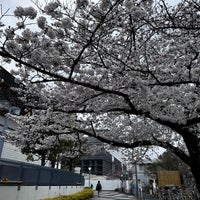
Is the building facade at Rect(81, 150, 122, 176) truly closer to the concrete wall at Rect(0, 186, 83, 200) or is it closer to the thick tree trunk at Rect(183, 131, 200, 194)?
the concrete wall at Rect(0, 186, 83, 200)

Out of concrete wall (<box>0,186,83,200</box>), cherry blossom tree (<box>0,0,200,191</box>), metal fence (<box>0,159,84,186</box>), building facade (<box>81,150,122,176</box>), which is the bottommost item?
concrete wall (<box>0,186,83,200</box>)

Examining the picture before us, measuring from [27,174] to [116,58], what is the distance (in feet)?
22.1

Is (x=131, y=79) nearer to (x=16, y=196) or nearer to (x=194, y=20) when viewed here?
(x=194, y=20)

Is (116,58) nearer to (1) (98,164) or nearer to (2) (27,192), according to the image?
(2) (27,192)

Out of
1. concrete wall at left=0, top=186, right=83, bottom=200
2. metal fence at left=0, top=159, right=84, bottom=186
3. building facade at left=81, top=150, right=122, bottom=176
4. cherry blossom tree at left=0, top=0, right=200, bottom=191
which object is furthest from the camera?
building facade at left=81, top=150, right=122, bottom=176

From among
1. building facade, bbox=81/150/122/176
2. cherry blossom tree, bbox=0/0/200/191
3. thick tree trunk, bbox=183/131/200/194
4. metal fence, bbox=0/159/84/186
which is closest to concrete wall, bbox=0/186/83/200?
metal fence, bbox=0/159/84/186

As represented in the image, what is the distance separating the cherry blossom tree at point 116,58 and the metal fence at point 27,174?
2.60 m

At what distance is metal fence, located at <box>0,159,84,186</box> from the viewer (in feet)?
23.3

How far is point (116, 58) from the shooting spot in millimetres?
4328

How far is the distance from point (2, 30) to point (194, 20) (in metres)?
3.49

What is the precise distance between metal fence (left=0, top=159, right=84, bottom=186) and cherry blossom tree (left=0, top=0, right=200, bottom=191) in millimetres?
2595

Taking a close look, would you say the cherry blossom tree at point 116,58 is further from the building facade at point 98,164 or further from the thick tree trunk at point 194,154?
the building facade at point 98,164

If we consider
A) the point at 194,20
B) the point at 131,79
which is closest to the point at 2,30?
the point at 131,79

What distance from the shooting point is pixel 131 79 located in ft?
14.2
